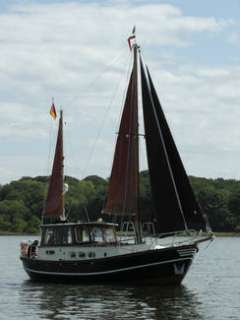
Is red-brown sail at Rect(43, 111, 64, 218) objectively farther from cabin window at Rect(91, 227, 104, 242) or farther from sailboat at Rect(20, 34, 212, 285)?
cabin window at Rect(91, 227, 104, 242)

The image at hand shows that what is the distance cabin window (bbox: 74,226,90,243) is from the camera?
5581 centimetres

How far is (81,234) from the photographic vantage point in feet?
184

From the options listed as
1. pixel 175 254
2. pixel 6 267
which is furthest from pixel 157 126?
pixel 6 267

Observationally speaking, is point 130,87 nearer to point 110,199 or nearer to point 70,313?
point 110,199

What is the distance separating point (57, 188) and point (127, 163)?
22.9 ft

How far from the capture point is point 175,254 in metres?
53.2

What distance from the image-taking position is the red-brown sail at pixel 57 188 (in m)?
60.3

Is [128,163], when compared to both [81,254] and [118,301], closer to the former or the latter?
[81,254]

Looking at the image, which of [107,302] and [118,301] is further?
[118,301]

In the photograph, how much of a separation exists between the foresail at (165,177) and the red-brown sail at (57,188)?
8522mm

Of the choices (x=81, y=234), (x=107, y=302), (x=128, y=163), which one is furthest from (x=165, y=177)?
(x=107, y=302)

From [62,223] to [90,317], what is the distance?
646 inches

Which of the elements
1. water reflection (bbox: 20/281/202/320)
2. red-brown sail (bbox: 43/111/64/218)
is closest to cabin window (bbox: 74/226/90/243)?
water reflection (bbox: 20/281/202/320)

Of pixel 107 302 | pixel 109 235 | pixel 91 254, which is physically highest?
pixel 109 235
